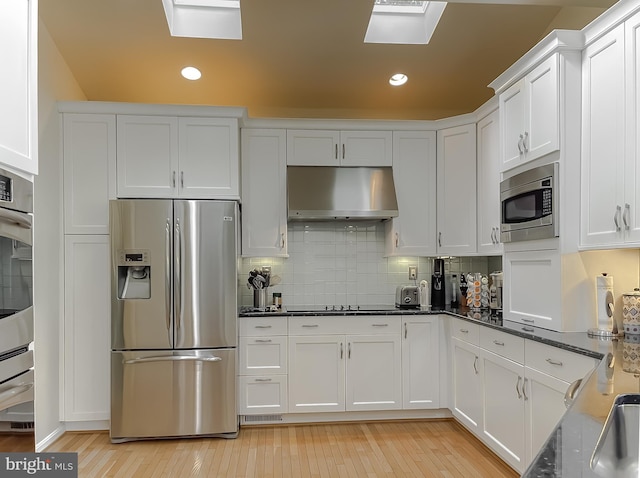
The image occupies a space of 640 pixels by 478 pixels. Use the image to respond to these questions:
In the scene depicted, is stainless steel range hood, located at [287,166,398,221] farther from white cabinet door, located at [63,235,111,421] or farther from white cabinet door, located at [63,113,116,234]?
white cabinet door, located at [63,235,111,421]

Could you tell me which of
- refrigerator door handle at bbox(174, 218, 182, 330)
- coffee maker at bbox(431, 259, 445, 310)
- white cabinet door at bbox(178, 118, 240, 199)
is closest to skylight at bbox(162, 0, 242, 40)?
white cabinet door at bbox(178, 118, 240, 199)

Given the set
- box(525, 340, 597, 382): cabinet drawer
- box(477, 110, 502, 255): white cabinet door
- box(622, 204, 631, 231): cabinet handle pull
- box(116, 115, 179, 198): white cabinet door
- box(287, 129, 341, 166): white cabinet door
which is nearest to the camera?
box(525, 340, 597, 382): cabinet drawer

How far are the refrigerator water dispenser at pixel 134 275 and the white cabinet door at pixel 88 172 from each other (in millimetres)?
378

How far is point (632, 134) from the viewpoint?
2.23 metres

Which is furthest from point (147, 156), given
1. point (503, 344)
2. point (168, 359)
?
point (503, 344)

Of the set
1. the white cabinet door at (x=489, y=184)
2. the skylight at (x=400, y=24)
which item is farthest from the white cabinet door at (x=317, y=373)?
the skylight at (x=400, y=24)

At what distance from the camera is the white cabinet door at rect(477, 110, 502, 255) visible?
11.8 ft

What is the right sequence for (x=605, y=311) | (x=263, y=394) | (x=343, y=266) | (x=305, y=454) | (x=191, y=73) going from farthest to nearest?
(x=343, y=266) < (x=191, y=73) < (x=263, y=394) < (x=305, y=454) < (x=605, y=311)

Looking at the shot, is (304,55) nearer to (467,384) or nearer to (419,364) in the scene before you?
(419,364)

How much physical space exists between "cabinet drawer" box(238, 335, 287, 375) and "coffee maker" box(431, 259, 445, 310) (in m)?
1.45

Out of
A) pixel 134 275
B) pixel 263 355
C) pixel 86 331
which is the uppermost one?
pixel 134 275

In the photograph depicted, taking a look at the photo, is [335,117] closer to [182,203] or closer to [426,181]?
[426,181]

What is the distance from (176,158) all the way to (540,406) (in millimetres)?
3032

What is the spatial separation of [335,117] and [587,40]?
2436 mm
